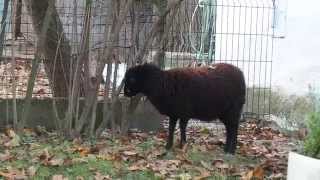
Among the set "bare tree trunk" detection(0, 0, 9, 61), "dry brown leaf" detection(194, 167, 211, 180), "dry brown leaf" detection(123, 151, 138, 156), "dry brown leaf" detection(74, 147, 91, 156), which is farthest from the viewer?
"bare tree trunk" detection(0, 0, 9, 61)

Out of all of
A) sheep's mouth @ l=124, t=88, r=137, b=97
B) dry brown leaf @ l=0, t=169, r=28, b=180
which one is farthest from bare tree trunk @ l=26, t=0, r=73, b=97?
dry brown leaf @ l=0, t=169, r=28, b=180

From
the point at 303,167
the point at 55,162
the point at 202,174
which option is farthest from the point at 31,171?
the point at 303,167

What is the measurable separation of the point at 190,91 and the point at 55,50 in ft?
7.91

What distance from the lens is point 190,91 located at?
828 cm

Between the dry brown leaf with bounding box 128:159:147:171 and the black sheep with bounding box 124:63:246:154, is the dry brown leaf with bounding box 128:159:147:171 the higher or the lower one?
the lower one

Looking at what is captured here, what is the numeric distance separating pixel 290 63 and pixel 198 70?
76.6 inches

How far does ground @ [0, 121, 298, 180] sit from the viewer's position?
6.70m

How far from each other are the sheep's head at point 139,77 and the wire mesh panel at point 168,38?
0.50 m

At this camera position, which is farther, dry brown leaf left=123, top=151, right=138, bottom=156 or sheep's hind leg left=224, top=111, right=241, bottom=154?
sheep's hind leg left=224, top=111, right=241, bottom=154

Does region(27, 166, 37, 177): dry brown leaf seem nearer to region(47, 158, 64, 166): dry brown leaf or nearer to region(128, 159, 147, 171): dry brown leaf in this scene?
region(47, 158, 64, 166): dry brown leaf

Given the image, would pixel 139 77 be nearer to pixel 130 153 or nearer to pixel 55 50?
pixel 130 153

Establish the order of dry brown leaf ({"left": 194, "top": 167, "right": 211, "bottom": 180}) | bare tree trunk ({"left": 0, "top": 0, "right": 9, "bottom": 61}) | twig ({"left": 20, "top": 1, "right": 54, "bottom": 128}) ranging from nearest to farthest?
dry brown leaf ({"left": 194, "top": 167, "right": 211, "bottom": 180}), twig ({"left": 20, "top": 1, "right": 54, "bottom": 128}), bare tree trunk ({"left": 0, "top": 0, "right": 9, "bottom": 61})

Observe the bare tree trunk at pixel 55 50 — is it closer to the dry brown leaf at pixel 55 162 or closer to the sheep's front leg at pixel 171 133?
the sheep's front leg at pixel 171 133

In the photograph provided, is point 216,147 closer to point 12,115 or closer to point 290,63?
point 290,63
